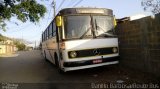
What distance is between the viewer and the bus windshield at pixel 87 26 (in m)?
10.4

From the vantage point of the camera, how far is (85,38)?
10.5 metres

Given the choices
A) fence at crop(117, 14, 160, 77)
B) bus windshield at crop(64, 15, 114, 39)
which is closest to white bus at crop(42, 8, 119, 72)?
bus windshield at crop(64, 15, 114, 39)

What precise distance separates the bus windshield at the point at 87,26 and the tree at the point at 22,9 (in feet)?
24.9

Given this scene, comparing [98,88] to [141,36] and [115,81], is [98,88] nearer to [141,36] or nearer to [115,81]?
[115,81]

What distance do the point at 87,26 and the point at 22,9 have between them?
8304mm

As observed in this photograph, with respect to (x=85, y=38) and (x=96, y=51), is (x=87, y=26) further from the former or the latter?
(x=96, y=51)

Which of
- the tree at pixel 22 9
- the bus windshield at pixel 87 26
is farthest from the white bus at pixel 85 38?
the tree at pixel 22 9

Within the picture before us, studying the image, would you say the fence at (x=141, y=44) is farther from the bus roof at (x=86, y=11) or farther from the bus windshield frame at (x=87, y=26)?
the bus roof at (x=86, y=11)

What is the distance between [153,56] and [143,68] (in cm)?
100

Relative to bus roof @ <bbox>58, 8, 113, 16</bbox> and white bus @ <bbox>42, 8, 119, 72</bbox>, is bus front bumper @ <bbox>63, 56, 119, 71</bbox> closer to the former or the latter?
white bus @ <bbox>42, 8, 119, 72</bbox>

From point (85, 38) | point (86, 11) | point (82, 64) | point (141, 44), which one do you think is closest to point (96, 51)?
point (85, 38)

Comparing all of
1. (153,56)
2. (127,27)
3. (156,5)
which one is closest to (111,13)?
(127,27)

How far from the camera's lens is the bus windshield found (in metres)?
10.4

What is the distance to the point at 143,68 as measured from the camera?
412 inches
